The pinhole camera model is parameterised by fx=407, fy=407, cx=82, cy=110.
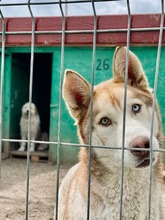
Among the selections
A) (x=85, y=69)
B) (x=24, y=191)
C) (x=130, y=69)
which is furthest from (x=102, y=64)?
(x=130, y=69)

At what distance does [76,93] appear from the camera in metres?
2.55

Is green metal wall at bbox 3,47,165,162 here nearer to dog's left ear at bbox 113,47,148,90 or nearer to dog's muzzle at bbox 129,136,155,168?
dog's left ear at bbox 113,47,148,90

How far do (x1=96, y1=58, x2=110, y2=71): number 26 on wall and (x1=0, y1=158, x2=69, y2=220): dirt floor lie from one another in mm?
2235

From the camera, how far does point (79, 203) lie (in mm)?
2736

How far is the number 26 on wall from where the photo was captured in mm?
8469

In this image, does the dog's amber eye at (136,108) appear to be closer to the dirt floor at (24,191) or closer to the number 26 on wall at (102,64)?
the dirt floor at (24,191)

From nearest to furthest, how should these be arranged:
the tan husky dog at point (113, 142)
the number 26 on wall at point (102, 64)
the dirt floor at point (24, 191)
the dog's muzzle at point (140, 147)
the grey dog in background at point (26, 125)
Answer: the dog's muzzle at point (140, 147) < the tan husky dog at point (113, 142) < the dirt floor at point (24, 191) < the number 26 on wall at point (102, 64) < the grey dog in background at point (26, 125)

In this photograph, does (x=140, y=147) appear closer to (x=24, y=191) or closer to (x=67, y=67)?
(x=24, y=191)

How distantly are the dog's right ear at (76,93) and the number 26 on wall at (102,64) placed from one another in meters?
5.85

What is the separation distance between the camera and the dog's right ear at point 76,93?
2.43m

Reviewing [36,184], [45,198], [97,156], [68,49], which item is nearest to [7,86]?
[68,49]

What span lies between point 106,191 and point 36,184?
4.45 meters

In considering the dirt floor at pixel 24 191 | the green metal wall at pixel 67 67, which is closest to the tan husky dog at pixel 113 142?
the dirt floor at pixel 24 191

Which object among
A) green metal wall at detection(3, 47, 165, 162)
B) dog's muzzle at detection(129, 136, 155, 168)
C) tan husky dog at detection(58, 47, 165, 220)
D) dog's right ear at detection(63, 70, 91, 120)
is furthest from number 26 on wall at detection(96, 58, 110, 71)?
dog's muzzle at detection(129, 136, 155, 168)
